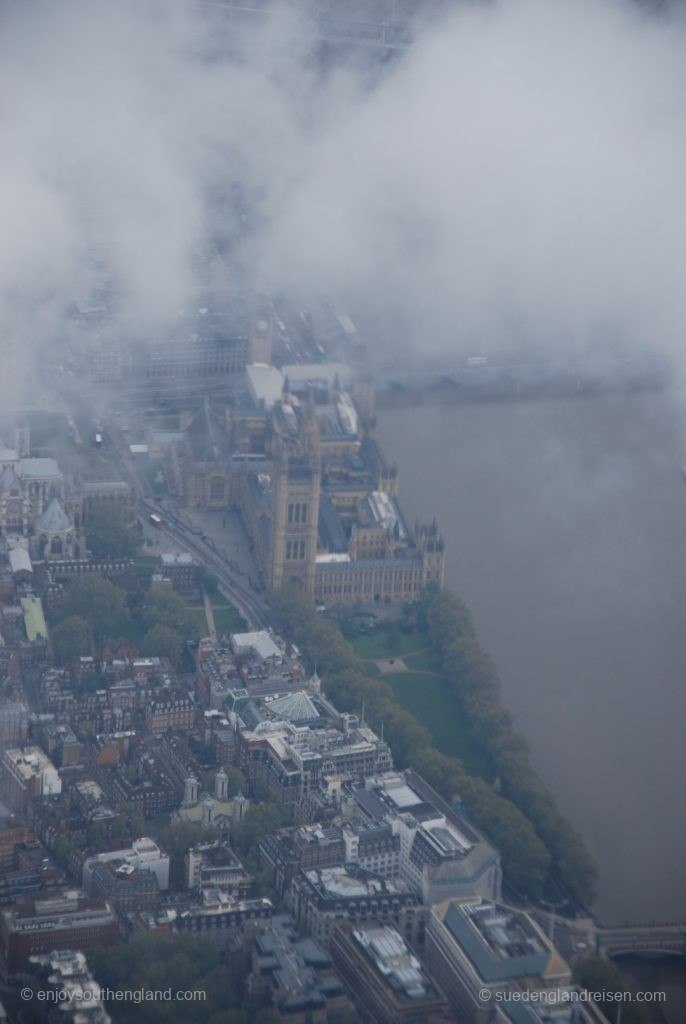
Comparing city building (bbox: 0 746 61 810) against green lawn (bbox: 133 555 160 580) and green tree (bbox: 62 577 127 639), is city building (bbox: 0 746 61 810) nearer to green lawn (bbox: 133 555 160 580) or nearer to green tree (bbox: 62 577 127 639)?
green tree (bbox: 62 577 127 639)

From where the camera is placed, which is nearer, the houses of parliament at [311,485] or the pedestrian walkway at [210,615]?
the pedestrian walkway at [210,615]

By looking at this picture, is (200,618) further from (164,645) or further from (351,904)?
(351,904)

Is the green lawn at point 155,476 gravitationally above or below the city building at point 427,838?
above

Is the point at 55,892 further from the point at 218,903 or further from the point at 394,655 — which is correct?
the point at 394,655

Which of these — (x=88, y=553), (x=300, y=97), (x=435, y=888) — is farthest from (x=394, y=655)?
(x=300, y=97)

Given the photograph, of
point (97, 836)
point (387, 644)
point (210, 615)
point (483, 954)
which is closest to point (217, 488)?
point (210, 615)

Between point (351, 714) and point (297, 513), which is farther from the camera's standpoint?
point (297, 513)

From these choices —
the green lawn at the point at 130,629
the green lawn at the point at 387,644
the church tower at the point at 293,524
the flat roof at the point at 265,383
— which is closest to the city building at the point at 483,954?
the green lawn at the point at 387,644

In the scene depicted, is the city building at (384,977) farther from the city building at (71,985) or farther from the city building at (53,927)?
the city building at (71,985)
